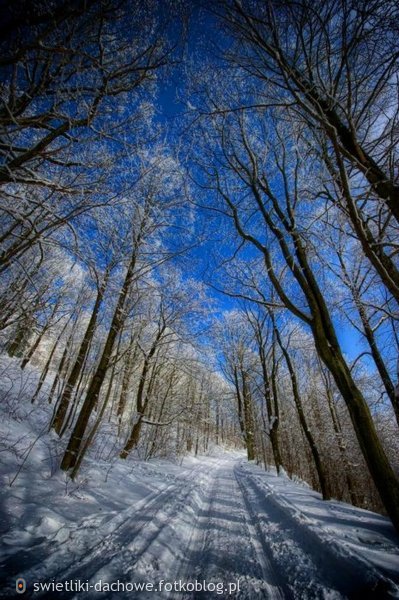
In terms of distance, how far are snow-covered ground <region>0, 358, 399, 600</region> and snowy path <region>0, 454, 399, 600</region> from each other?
0.04 ft

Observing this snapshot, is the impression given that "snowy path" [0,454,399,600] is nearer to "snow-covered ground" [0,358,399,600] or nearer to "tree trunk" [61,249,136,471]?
"snow-covered ground" [0,358,399,600]

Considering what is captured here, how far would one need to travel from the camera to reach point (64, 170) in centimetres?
304

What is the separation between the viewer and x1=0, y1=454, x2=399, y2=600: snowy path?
1854mm

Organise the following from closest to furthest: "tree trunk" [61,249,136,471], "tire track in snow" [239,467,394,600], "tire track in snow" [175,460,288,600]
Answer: "tire track in snow" [239,467,394,600], "tire track in snow" [175,460,288,600], "tree trunk" [61,249,136,471]

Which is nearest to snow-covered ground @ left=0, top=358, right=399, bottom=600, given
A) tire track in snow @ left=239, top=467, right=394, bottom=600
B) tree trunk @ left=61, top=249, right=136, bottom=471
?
tire track in snow @ left=239, top=467, right=394, bottom=600

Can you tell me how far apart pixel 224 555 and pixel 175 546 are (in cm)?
59

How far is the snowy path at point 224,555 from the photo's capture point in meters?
1.85

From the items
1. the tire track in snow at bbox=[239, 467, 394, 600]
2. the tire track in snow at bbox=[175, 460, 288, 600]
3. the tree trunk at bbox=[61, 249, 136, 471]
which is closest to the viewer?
the tire track in snow at bbox=[239, 467, 394, 600]

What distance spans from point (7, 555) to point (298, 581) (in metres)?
2.68

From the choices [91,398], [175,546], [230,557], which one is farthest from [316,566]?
[91,398]

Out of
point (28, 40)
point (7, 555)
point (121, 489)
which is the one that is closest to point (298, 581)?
point (7, 555)

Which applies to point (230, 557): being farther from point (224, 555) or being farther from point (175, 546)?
point (175, 546)

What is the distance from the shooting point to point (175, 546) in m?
2.63

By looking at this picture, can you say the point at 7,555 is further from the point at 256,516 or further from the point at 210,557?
the point at 256,516
